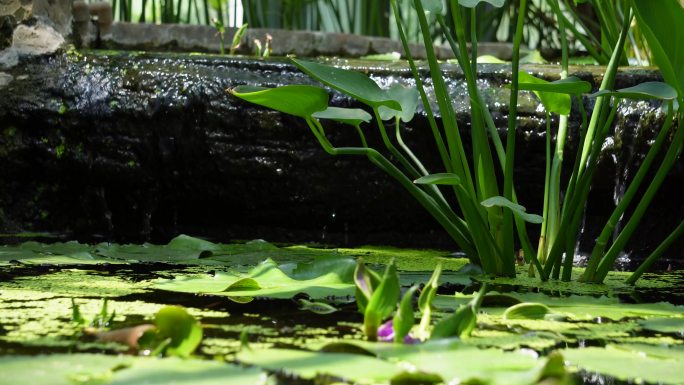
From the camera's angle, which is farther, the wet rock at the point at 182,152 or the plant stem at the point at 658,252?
the wet rock at the point at 182,152

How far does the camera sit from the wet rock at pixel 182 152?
8.27 feet

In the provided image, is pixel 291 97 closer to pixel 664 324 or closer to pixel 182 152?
pixel 664 324

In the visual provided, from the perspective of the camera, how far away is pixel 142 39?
3.94m

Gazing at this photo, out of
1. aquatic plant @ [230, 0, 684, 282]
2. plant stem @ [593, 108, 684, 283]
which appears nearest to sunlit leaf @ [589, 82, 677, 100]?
aquatic plant @ [230, 0, 684, 282]

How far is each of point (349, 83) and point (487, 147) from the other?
325 mm

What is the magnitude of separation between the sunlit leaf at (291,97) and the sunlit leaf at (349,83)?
0.02 m

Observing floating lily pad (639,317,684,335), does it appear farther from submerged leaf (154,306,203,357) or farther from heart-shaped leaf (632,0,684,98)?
submerged leaf (154,306,203,357)

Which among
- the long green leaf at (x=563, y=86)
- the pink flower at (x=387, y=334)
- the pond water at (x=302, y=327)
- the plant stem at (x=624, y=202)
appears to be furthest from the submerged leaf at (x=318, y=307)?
the plant stem at (x=624, y=202)

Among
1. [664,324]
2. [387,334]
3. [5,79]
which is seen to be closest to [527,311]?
[664,324]

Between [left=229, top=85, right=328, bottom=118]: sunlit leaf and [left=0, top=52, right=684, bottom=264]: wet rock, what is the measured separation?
1.10m

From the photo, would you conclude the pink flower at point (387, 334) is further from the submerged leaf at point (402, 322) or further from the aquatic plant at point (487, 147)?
the aquatic plant at point (487, 147)

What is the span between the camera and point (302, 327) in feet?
3.40

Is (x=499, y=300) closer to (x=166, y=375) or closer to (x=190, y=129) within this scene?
(x=166, y=375)

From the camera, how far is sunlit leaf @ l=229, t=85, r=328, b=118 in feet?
4.30
